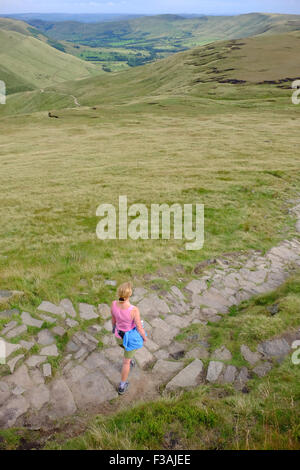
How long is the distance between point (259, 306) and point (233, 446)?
6.35 meters

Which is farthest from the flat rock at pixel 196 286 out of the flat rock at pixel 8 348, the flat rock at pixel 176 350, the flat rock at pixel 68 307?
the flat rock at pixel 8 348

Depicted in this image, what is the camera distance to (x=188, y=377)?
827cm

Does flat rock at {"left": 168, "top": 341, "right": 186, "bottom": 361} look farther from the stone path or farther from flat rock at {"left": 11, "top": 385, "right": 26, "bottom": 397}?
flat rock at {"left": 11, "top": 385, "right": 26, "bottom": 397}

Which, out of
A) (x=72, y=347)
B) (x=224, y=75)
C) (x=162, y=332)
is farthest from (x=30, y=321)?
(x=224, y=75)

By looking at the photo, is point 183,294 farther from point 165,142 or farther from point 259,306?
point 165,142

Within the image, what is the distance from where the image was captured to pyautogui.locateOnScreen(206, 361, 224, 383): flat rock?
8117mm

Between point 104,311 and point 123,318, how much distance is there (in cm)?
305

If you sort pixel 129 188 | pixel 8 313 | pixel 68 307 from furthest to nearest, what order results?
1. pixel 129 188
2. pixel 68 307
3. pixel 8 313

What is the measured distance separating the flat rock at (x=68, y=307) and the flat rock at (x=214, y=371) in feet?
16.6

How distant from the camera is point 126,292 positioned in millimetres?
7953

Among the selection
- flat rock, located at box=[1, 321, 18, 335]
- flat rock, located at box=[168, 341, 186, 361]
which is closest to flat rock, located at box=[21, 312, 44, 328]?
flat rock, located at box=[1, 321, 18, 335]

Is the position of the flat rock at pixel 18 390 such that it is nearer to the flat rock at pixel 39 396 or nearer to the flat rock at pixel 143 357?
the flat rock at pixel 39 396

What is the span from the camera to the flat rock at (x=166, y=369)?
8470 millimetres

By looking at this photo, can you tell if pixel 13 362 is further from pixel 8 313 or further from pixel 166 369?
pixel 166 369
